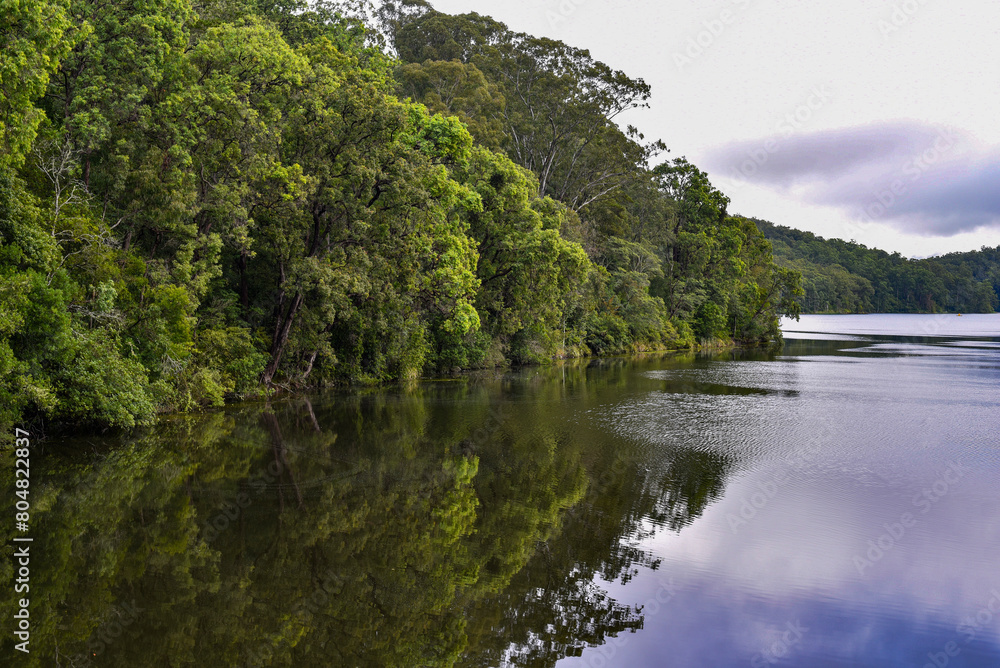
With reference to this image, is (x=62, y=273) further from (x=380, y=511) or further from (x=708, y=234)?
(x=708, y=234)

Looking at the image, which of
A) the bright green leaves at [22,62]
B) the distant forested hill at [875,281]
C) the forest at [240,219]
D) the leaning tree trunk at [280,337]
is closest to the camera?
the bright green leaves at [22,62]

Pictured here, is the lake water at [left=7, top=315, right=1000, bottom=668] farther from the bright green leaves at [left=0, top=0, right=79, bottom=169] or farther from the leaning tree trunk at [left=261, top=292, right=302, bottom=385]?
the bright green leaves at [left=0, top=0, right=79, bottom=169]

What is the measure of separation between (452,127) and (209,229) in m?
12.3

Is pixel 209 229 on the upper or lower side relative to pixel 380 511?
upper

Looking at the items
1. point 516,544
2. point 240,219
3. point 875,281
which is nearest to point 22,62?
point 240,219

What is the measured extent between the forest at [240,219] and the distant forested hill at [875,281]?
436 feet

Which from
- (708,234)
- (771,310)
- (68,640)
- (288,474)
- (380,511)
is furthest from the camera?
(771,310)

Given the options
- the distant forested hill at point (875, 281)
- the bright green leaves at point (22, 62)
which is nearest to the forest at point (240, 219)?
the bright green leaves at point (22, 62)

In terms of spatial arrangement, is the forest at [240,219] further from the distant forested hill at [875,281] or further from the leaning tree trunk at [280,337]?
the distant forested hill at [875,281]

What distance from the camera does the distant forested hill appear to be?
159m

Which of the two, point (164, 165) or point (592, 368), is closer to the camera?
point (164, 165)

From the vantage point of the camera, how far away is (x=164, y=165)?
19.3 m

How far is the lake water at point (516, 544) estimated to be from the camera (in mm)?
7297

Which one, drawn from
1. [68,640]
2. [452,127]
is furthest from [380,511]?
[452,127]
